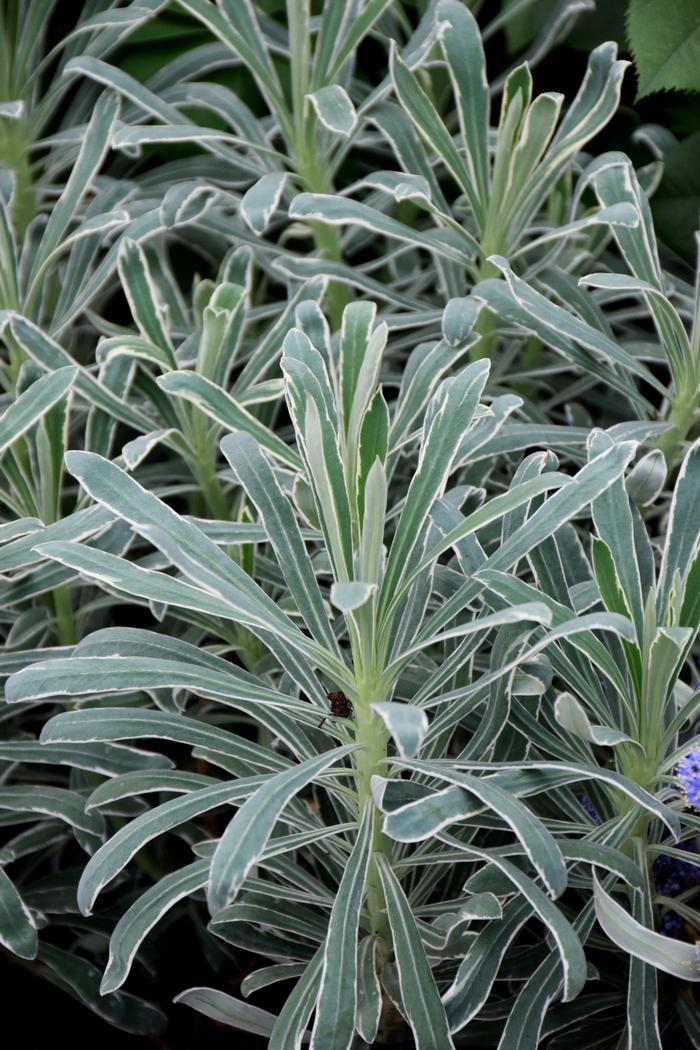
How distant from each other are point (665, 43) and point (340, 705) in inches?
30.7

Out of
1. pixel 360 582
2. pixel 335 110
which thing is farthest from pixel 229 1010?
pixel 335 110

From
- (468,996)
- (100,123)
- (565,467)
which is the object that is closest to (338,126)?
(100,123)

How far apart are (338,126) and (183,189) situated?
0.18 meters

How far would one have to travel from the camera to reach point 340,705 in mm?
845

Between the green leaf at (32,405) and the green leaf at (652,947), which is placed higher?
the green leaf at (652,947)

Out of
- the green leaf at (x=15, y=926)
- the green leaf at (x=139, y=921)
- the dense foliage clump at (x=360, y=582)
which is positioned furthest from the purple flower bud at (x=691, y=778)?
the green leaf at (x=15, y=926)

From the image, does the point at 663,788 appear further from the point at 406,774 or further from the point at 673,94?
the point at 673,94

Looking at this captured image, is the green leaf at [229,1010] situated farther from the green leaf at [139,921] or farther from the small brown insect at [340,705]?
the small brown insect at [340,705]

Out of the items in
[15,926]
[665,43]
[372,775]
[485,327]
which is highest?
[665,43]

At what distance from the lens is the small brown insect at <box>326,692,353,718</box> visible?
Answer: 835 mm

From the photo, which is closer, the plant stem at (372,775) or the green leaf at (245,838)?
the green leaf at (245,838)

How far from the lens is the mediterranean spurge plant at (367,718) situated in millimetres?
697

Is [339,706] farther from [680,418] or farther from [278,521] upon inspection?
[680,418]

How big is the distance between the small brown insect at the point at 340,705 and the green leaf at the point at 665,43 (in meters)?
0.69
